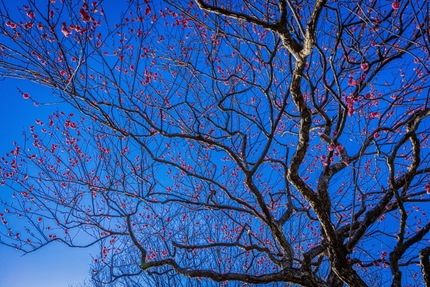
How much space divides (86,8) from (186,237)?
448cm

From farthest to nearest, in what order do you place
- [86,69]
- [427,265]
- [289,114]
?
1. [289,114]
2. [86,69]
3. [427,265]

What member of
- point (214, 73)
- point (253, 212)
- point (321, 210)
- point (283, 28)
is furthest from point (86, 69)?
point (321, 210)

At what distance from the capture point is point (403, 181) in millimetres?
3824

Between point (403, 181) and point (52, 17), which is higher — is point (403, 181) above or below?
below

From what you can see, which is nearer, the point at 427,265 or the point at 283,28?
the point at 283,28

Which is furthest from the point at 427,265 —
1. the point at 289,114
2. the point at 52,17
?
the point at 52,17

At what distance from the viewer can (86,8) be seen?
427 cm

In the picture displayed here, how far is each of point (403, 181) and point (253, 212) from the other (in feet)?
5.75

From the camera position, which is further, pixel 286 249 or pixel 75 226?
pixel 75 226

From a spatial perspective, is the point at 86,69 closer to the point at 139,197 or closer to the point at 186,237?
the point at 139,197

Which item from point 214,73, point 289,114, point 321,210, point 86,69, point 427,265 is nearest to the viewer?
point 427,265

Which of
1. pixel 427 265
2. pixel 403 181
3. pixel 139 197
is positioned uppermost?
pixel 139 197

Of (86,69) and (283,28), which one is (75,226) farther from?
(283,28)

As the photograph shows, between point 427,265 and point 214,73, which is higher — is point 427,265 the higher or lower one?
the lower one
